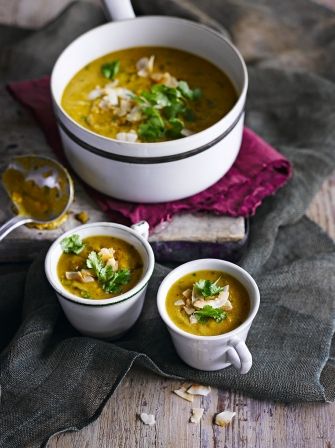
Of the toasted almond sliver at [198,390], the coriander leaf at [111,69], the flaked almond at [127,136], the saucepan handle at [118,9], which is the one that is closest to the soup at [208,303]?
the toasted almond sliver at [198,390]

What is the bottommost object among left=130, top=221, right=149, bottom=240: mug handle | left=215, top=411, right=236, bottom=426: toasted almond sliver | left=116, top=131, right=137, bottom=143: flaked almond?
left=215, top=411, right=236, bottom=426: toasted almond sliver

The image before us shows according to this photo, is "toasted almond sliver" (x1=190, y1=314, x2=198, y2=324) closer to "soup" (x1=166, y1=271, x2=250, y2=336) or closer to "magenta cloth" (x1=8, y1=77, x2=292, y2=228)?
"soup" (x1=166, y1=271, x2=250, y2=336)

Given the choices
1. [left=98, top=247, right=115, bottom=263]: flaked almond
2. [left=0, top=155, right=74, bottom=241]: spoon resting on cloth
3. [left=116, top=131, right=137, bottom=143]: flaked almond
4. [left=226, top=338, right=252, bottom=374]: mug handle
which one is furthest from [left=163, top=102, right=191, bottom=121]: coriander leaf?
[left=226, top=338, right=252, bottom=374]: mug handle

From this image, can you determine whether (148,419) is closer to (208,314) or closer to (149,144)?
(208,314)

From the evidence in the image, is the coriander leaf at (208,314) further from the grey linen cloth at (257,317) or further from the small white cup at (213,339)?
the grey linen cloth at (257,317)

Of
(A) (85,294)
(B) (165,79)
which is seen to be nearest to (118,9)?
(B) (165,79)

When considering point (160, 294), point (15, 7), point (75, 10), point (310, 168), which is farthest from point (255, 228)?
point (15, 7)
